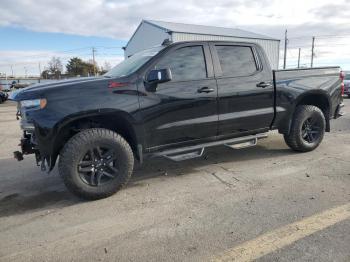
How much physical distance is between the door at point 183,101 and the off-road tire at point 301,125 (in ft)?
5.54

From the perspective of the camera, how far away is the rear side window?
17.3 feet

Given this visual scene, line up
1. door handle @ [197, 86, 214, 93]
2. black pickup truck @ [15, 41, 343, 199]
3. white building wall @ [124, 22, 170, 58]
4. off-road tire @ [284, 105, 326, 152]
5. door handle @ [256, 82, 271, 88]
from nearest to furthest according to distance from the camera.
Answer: black pickup truck @ [15, 41, 343, 199] → door handle @ [197, 86, 214, 93] → door handle @ [256, 82, 271, 88] → off-road tire @ [284, 105, 326, 152] → white building wall @ [124, 22, 170, 58]

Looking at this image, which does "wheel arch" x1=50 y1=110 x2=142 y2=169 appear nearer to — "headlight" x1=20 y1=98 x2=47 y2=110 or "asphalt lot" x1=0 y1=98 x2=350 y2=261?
"headlight" x1=20 y1=98 x2=47 y2=110

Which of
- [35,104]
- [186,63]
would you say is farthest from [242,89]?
[35,104]

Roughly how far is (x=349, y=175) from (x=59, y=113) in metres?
4.00

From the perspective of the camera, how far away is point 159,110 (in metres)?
4.64

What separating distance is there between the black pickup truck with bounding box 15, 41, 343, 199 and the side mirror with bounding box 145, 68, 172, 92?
1 centimetres

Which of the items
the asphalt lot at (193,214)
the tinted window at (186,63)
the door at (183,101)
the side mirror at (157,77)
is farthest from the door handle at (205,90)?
the asphalt lot at (193,214)

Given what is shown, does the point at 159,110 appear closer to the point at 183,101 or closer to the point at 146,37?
the point at 183,101

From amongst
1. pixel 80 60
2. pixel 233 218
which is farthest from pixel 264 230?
pixel 80 60

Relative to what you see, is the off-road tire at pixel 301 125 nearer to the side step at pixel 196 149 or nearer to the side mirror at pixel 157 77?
the side step at pixel 196 149

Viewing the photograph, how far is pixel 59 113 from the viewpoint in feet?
13.4

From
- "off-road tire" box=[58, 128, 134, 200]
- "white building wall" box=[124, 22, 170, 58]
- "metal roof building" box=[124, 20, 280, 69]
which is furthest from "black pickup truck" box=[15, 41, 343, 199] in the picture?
"white building wall" box=[124, 22, 170, 58]

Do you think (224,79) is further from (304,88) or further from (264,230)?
(264,230)
